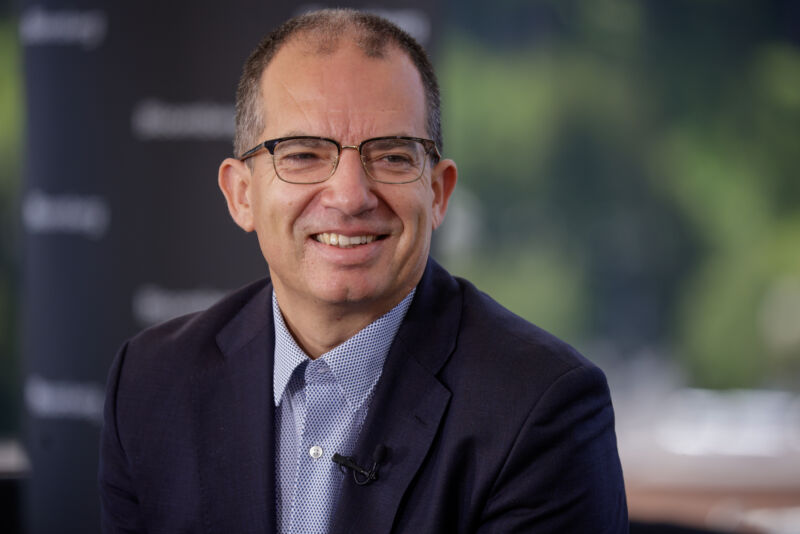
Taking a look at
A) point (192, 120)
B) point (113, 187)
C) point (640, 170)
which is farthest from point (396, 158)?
point (640, 170)

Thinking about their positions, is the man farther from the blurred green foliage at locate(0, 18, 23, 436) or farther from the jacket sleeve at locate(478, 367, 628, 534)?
the blurred green foliage at locate(0, 18, 23, 436)

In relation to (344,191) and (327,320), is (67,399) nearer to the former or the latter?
(327,320)

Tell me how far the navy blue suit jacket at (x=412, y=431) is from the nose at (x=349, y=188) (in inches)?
10.7

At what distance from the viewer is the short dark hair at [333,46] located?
158cm

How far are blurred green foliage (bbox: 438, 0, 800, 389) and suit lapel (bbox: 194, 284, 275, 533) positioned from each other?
380 cm

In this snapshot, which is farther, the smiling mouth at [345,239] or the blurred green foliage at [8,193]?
the blurred green foliage at [8,193]

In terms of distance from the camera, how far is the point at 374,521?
58.6 inches

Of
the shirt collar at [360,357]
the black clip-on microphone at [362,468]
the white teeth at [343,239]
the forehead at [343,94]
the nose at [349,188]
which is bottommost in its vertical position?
the black clip-on microphone at [362,468]

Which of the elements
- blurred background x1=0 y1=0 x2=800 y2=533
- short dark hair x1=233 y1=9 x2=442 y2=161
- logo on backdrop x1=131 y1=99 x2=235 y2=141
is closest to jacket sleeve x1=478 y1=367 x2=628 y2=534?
short dark hair x1=233 y1=9 x2=442 y2=161

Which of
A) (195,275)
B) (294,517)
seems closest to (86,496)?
(195,275)

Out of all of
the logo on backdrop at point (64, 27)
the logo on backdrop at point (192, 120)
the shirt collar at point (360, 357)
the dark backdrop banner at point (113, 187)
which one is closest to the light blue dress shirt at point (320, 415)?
the shirt collar at point (360, 357)

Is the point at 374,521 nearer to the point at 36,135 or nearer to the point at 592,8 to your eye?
the point at 36,135

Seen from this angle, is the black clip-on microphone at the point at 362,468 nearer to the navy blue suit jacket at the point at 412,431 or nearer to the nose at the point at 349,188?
the navy blue suit jacket at the point at 412,431

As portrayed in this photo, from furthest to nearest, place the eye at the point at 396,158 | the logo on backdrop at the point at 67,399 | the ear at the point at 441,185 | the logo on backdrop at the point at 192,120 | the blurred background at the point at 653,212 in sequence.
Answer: the blurred background at the point at 653,212 < the logo on backdrop at the point at 67,399 < the logo on backdrop at the point at 192,120 < the ear at the point at 441,185 < the eye at the point at 396,158
